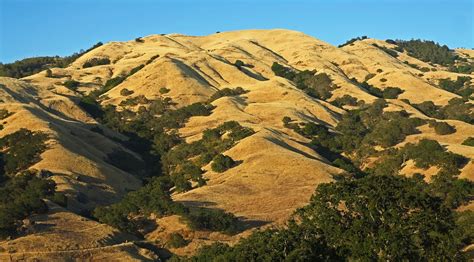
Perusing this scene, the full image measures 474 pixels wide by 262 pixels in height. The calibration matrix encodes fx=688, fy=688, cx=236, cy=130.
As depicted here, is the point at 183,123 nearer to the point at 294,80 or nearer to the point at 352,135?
the point at 352,135

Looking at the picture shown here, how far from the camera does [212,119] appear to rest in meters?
111

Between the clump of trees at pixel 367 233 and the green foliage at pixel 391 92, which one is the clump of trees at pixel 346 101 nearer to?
the green foliage at pixel 391 92

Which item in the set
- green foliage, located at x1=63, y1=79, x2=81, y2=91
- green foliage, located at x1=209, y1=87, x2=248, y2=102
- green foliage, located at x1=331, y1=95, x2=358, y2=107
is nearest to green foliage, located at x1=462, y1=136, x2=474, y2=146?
green foliage, located at x1=331, y1=95, x2=358, y2=107

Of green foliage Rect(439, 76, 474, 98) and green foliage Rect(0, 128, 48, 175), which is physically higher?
green foliage Rect(439, 76, 474, 98)

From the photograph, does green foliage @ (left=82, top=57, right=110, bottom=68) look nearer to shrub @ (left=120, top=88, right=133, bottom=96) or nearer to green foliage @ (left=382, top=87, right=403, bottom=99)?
shrub @ (left=120, top=88, right=133, bottom=96)

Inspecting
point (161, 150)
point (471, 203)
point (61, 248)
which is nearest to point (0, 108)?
point (161, 150)

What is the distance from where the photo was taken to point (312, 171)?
76.2 metres

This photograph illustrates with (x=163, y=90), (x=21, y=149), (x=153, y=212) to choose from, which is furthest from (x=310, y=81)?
(x=153, y=212)

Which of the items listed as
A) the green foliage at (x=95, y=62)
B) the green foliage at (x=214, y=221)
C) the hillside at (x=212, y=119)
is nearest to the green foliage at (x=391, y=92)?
→ the hillside at (x=212, y=119)

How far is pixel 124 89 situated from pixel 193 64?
81.2 ft

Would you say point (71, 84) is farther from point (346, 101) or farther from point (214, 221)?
point (214, 221)

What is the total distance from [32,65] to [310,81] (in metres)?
76.3

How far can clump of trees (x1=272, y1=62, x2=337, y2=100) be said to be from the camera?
14569 centimetres

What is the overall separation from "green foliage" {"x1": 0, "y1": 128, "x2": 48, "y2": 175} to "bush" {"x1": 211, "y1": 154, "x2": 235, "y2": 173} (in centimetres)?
2026
